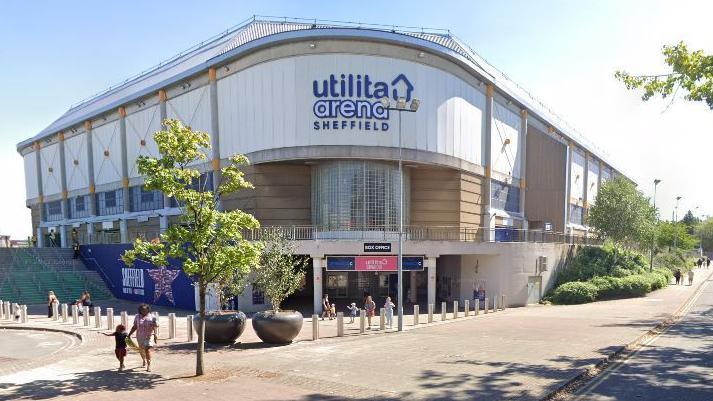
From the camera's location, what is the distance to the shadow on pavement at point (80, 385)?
894 centimetres

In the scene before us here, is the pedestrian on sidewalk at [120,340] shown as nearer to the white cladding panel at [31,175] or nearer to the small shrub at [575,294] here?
the small shrub at [575,294]

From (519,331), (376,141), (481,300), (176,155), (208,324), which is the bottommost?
(481,300)

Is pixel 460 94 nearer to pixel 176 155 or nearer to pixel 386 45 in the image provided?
pixel 386 45

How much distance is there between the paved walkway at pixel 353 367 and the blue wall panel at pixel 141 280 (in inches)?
302

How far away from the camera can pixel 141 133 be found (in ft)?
120

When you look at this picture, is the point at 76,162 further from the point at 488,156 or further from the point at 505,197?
the point at 505,197

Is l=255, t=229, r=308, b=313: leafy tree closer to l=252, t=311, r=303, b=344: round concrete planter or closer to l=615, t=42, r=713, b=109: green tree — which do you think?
l=252, t=311, r=303, b=344: round concrete planter

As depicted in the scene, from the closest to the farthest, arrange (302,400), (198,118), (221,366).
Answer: (302,400)
(221,366)
(198,118)

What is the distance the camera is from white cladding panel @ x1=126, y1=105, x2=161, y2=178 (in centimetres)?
3502

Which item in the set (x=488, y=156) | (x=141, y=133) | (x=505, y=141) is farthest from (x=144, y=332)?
(x=141, y=133)

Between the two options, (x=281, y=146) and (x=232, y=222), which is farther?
(x=281, y=146)

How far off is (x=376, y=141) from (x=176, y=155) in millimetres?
16736

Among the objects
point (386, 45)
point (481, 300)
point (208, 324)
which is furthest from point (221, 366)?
point (386, 45)

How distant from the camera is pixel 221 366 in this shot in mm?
11188
